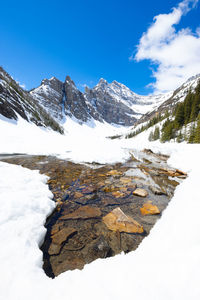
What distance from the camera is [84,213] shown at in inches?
202

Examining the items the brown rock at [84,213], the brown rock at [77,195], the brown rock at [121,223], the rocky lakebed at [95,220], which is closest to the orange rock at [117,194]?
the rocky lakebed at [95,220]

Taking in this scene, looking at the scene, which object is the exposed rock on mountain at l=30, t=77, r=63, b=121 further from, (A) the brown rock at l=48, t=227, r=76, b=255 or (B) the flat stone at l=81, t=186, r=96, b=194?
(A) the brown rock at l=48, t=227, r=76, b=255

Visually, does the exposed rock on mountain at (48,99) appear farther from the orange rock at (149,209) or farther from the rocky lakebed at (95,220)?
the orange rock at (149,209)

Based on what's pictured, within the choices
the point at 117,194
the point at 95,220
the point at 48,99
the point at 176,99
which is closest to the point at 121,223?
the point at 95,220

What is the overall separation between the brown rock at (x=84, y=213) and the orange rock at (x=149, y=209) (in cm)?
203

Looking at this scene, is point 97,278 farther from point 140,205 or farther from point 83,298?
point 140,205

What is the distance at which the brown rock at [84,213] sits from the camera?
4.89 metres

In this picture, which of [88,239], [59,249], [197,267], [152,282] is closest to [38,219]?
[59,249]

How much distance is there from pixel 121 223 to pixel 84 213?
164 centimetres

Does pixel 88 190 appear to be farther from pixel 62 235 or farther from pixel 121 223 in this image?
pixel 62 235

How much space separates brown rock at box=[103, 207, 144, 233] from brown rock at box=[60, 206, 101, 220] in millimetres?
512

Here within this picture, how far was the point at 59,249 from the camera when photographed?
3473mm

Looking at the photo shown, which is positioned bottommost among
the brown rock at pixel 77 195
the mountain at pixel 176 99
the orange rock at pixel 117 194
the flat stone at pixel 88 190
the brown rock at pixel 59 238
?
the brown rock at pixel 59 238

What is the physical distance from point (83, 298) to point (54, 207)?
392 cm
